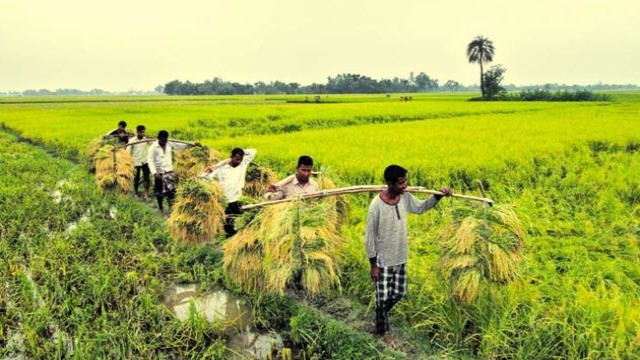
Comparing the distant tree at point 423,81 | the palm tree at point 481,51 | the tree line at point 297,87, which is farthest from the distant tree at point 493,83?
the distant tree at point 423,81

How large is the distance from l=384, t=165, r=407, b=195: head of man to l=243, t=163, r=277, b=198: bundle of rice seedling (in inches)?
118

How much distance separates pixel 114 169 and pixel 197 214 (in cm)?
383

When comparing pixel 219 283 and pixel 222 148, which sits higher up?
pixel 222 148

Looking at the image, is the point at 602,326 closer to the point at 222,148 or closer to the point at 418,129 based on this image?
the point at 222,148

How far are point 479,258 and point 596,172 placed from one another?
5387mm

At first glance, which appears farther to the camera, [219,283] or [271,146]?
[271,146]

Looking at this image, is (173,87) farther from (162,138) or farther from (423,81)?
(162,138)

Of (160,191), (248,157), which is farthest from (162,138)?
(248,157)

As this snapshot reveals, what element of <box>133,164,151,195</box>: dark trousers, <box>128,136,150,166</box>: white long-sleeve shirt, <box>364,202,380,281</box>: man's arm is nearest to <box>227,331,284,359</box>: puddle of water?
<box>364,202,380,281</box>: man's arm

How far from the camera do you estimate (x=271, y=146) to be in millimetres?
11875

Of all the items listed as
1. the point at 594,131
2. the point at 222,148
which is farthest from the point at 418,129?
the point at 222,148

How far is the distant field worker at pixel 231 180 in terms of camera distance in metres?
5.39

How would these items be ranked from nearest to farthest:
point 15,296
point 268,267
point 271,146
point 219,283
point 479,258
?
point 479,258 < point 268,267 < point 15,296 < point 219,283 < point 271,146

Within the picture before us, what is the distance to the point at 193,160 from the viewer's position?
762 cm
